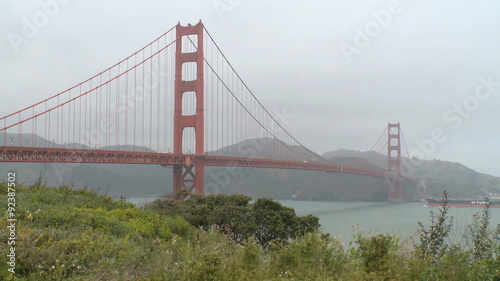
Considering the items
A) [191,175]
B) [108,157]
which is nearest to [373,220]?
[191,175]

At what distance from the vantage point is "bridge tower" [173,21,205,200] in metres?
40.9

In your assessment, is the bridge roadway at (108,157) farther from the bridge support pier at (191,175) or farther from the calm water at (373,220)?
the calm water at (373,220)

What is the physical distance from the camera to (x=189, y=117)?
143 feet

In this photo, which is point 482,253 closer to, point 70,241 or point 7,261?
point 70,241

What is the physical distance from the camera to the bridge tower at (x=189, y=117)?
4091cm

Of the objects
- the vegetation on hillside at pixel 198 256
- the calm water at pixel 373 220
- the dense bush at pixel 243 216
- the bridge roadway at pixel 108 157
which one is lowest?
the calm water at pixel 373 220

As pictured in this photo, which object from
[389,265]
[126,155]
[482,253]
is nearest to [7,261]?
[389,265]

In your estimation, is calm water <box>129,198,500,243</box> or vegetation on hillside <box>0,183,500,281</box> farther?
calm water <box>129,198,500,243</box>

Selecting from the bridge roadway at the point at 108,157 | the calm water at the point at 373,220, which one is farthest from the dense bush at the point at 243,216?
the bridge roadway at the point at 108,157

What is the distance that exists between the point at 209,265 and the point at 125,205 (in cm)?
821

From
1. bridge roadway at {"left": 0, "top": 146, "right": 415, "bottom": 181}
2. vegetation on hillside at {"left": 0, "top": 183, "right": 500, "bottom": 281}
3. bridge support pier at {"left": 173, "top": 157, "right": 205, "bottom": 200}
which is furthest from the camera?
bridge support pier at {"left": 173, "top": 157, "right": 205, "bottom": 200}

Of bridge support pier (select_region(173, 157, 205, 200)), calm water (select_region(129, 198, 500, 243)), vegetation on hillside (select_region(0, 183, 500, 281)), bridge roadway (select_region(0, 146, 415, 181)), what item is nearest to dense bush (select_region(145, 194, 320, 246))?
calm water (select_region(129, 198, 500, 243))

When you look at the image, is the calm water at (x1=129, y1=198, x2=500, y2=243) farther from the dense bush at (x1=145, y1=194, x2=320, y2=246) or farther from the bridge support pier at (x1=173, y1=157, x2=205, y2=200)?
the bridge support pier at (x1=173, y1=157, x2=205, y2=200)

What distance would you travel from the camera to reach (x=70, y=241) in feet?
21.3
